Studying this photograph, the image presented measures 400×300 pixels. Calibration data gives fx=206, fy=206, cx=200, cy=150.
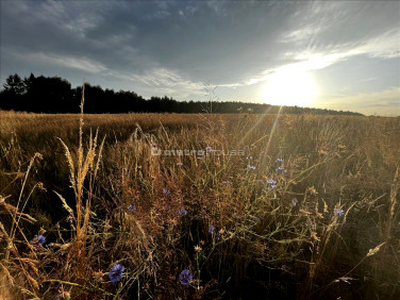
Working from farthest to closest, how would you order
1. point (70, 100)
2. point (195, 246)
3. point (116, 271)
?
point (70, 100) < point (195, 246) < point (116, 271)

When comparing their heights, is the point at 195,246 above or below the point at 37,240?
below

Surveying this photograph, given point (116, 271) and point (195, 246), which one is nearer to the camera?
point (116, 271)

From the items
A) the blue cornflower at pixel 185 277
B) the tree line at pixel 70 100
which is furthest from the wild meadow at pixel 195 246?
the tree line at pixel 70 100

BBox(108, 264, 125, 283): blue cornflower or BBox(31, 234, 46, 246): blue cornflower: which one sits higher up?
BBox(31, 234, 46, 246): blue cornflower

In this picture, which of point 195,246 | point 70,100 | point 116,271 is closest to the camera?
point 116,271

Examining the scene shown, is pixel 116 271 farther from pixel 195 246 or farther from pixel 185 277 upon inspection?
pixel 195 246

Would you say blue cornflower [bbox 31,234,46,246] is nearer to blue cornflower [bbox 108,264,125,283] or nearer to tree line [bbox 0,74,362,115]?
blue cornflower [bbox 108,264,125,283]

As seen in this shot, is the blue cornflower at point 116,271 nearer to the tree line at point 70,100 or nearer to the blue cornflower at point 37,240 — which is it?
the blue cornflower at point 37,240

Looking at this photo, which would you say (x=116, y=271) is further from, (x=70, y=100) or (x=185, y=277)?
(x=70, y=100)

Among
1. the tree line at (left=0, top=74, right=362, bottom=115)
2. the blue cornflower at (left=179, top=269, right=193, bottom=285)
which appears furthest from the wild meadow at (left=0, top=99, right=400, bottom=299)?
the tree line at (left=0, top=74, right=362, bottom=115)

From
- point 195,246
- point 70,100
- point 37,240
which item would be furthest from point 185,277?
point 70,100

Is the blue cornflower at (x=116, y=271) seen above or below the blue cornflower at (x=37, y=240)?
below

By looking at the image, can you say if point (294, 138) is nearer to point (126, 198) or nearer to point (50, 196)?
point (126, 198)

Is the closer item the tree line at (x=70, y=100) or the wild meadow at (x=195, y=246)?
the wild meadow at (x=195, y=246)
